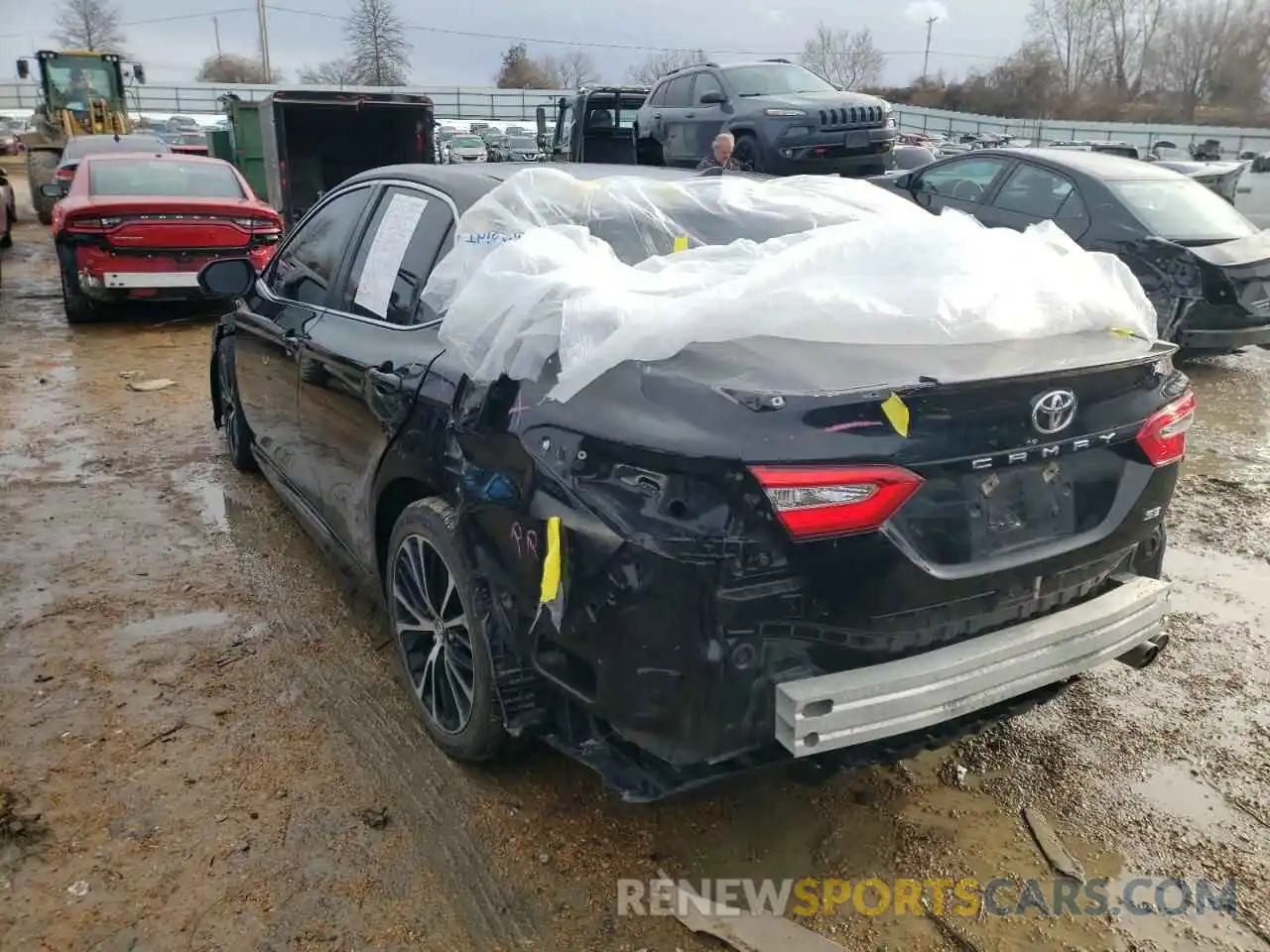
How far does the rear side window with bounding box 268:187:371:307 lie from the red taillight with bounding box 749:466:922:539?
239 centimetres

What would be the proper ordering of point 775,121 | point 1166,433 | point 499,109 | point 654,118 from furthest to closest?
point 499,109, point 654,118, point 775,121, point 1166,433

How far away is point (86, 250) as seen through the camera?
28.0 ft

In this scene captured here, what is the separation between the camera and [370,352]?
319 centimetres

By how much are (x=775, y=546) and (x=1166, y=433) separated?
1.29m

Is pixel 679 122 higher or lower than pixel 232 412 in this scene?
higher

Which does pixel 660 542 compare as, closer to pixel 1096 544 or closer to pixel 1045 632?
pixel 1045 632

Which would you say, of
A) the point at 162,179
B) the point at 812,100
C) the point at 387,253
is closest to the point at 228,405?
the point at 387,253

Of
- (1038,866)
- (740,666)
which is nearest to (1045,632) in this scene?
(1038,866)

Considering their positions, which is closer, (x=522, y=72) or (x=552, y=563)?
(x=552, y=563)

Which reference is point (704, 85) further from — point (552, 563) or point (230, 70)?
point (230, 70)

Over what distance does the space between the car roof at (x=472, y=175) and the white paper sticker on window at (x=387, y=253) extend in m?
0.10

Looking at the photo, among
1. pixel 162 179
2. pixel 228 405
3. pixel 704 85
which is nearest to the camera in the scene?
pixel 228 405

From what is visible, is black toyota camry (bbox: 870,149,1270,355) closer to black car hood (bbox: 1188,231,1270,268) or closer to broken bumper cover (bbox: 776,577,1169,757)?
black car hood (bbox: 1188,231,1270,268)

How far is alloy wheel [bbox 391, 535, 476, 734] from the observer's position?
2811 millimetres
